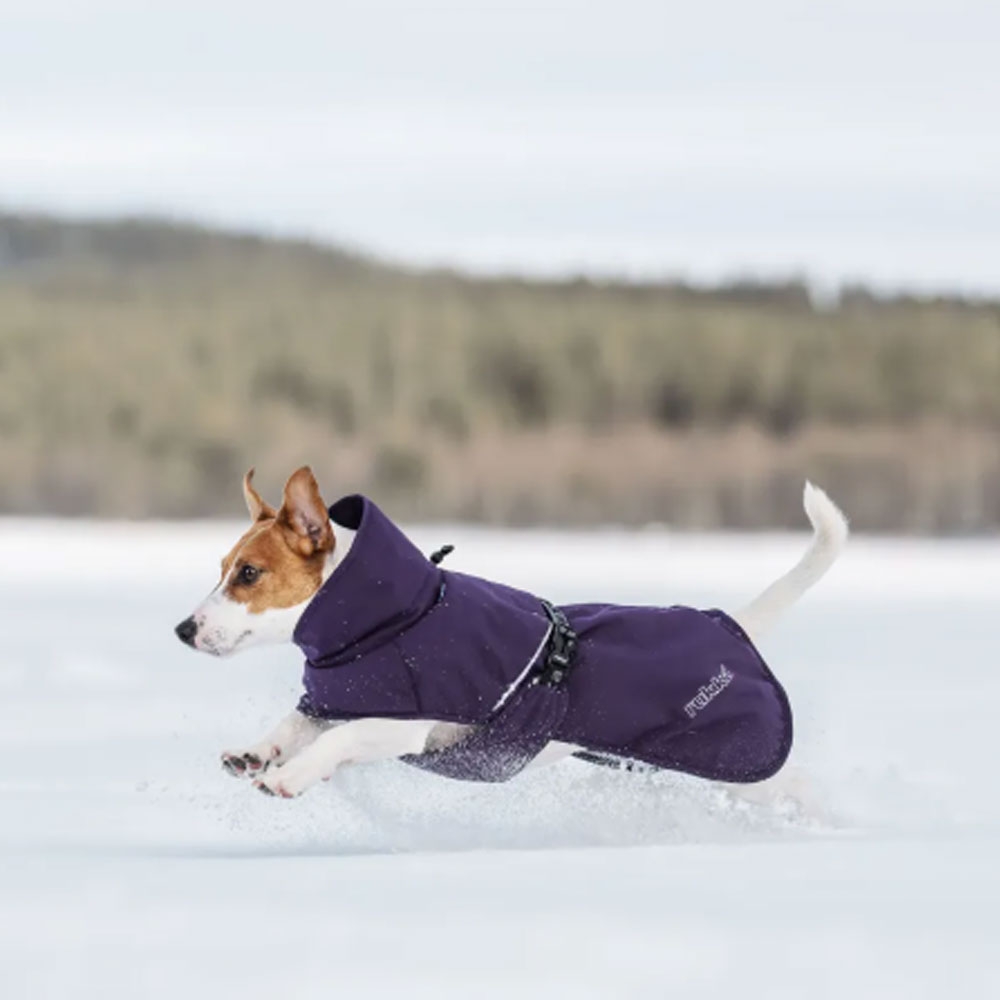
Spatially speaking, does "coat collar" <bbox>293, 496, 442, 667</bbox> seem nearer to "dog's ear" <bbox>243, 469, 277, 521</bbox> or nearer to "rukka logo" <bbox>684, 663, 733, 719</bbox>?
"dog's ear" <bbox>243, 469, 277, 521</bbox>

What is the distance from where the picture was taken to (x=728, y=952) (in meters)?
3.40

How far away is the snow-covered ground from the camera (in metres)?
3.31

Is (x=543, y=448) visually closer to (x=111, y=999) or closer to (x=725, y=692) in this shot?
(x=725, y=692)

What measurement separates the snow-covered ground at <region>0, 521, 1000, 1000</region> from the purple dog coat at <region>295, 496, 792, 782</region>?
204mm

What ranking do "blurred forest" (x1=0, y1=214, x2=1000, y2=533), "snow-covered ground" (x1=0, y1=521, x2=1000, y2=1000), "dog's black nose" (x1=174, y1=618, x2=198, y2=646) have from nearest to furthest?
"snow-covered ground" (x1=0, y1=521, x2=1000, y2=1000) < "dog's black nose" (x1=174, y1=618, x2=198, y2=646) < "blurred forest" (x1=0, y1=214, x2=1000, y2=533)

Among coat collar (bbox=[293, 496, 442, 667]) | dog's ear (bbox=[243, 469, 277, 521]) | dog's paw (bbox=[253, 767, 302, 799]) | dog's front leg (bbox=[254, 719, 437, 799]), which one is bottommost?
dog's paw (bbox=[253, 767, 302, 799])

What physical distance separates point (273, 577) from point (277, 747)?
36cm

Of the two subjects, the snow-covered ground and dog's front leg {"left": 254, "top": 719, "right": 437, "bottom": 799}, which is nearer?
the snow-covered ground

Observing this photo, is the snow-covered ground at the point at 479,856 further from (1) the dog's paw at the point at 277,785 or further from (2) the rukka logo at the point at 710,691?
(2) the rukka logo at the point at 710,691

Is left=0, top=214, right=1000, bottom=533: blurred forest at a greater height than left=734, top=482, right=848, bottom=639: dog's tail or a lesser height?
lesser

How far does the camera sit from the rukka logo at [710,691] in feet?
15.7

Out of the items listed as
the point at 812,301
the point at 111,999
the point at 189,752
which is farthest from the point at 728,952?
the point at 812,301

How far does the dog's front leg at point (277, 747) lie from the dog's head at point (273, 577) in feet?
0.61

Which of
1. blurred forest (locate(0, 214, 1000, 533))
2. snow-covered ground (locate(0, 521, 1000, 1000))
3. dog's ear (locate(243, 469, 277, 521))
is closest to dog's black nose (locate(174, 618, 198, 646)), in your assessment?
dog's ear (locate(243, 469, 277, 521))
